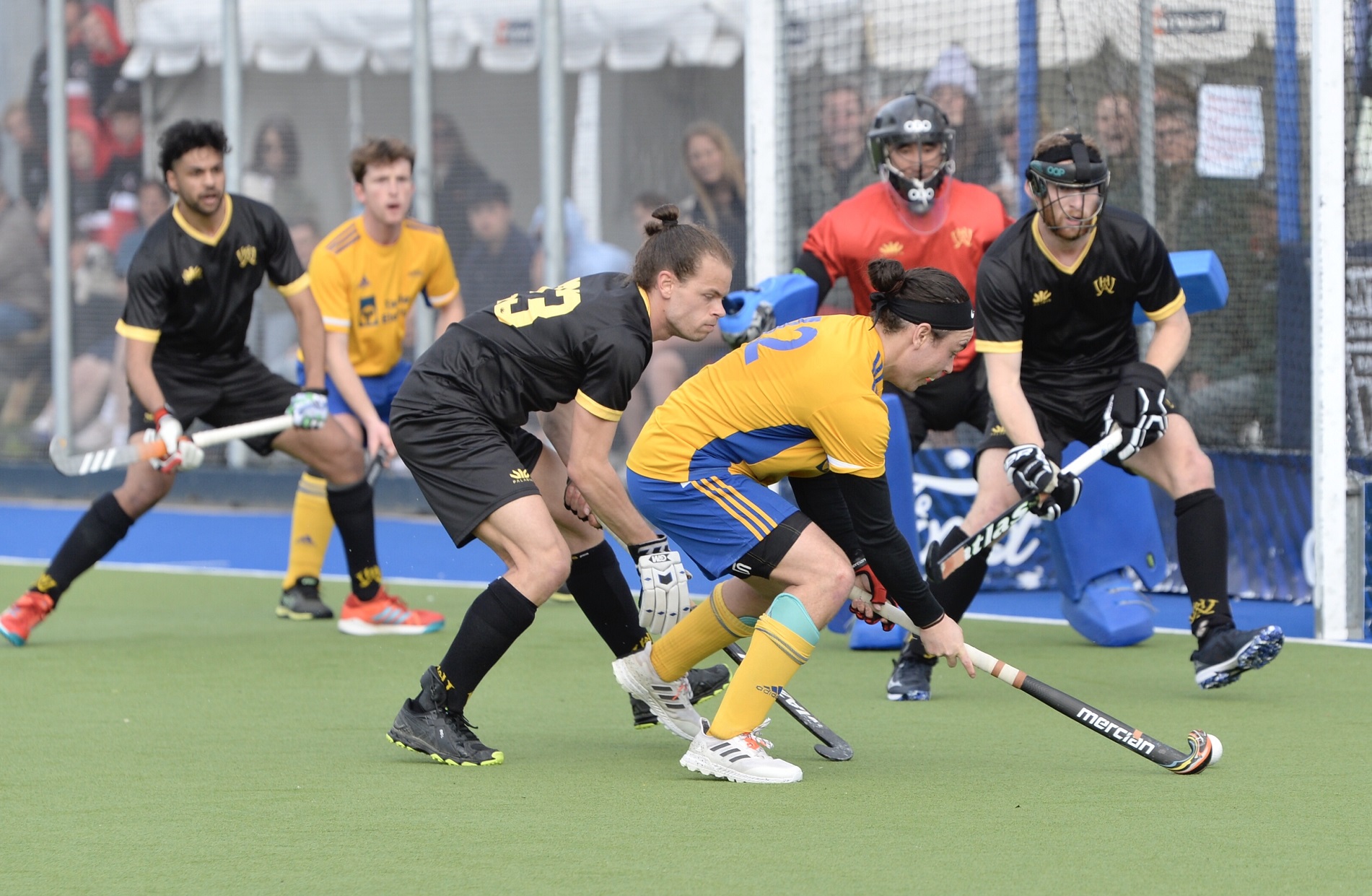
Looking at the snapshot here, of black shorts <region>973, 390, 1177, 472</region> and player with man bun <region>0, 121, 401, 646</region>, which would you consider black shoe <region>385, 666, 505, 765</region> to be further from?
player with man bun <region>0, 121, 401, 646</region>

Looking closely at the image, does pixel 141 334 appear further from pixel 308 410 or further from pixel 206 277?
pixel 308 410

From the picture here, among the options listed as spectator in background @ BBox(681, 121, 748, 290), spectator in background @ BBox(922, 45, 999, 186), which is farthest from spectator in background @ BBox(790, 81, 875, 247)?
spectator in background @ BBox(681, 121, 748, 290)

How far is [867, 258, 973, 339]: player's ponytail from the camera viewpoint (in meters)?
3.83

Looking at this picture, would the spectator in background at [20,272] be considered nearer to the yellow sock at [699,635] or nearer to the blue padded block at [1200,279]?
the blue padded block at [1200,279]

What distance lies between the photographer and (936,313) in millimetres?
3824

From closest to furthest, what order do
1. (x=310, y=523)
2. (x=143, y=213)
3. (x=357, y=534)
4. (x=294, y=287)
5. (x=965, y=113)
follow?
(x=294, y=287)
(x=357, y=534)
(x=310, y=523)
(x=965, y=113)
(x=143, y=213)

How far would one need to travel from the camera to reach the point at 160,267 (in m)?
5.76

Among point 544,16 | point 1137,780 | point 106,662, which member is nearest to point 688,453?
point 1137,780

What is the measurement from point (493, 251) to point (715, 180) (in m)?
1.36

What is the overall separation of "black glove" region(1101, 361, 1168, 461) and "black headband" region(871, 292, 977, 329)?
1065 millimetres

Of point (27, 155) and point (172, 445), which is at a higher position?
point (27, 155)

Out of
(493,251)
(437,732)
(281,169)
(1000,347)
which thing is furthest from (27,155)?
(437,732)

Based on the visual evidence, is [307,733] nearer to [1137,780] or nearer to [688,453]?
[688,453]

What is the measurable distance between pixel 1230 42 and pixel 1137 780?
386 cm
